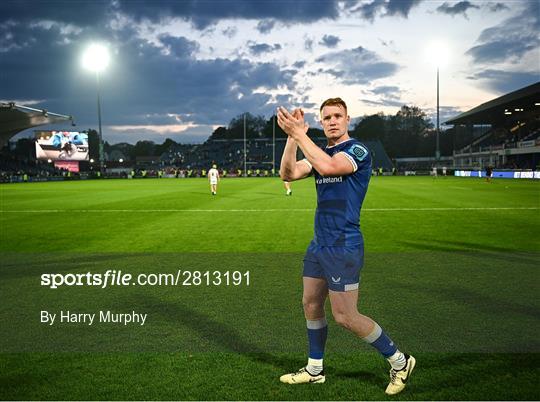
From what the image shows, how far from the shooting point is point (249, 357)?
436 centimetres

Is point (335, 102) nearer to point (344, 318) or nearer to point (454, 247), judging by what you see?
point (344, 318)

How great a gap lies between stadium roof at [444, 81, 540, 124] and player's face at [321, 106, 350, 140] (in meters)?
52.1

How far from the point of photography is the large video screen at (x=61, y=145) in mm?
68500

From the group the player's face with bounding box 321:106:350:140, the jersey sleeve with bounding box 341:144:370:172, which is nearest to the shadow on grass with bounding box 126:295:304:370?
the jersey sleeve with bounding box 341:144:370:172

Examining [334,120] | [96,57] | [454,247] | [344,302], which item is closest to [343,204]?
[334,120]

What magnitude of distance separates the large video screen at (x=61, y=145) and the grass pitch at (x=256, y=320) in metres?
63.2

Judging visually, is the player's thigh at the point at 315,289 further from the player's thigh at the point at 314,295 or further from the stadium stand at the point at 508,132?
the stadium stand at the point at 508,132

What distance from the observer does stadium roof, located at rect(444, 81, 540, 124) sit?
49781 mm

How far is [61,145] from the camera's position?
229ft

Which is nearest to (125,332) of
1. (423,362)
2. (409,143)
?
(423,362)

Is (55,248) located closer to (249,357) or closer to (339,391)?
(249,357)

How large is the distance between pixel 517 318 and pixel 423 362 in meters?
1.93

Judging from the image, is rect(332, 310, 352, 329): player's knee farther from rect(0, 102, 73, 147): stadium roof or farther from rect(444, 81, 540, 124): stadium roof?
rect(444, 81, 540, 124): stadium roof

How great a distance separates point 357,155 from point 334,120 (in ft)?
1.15
